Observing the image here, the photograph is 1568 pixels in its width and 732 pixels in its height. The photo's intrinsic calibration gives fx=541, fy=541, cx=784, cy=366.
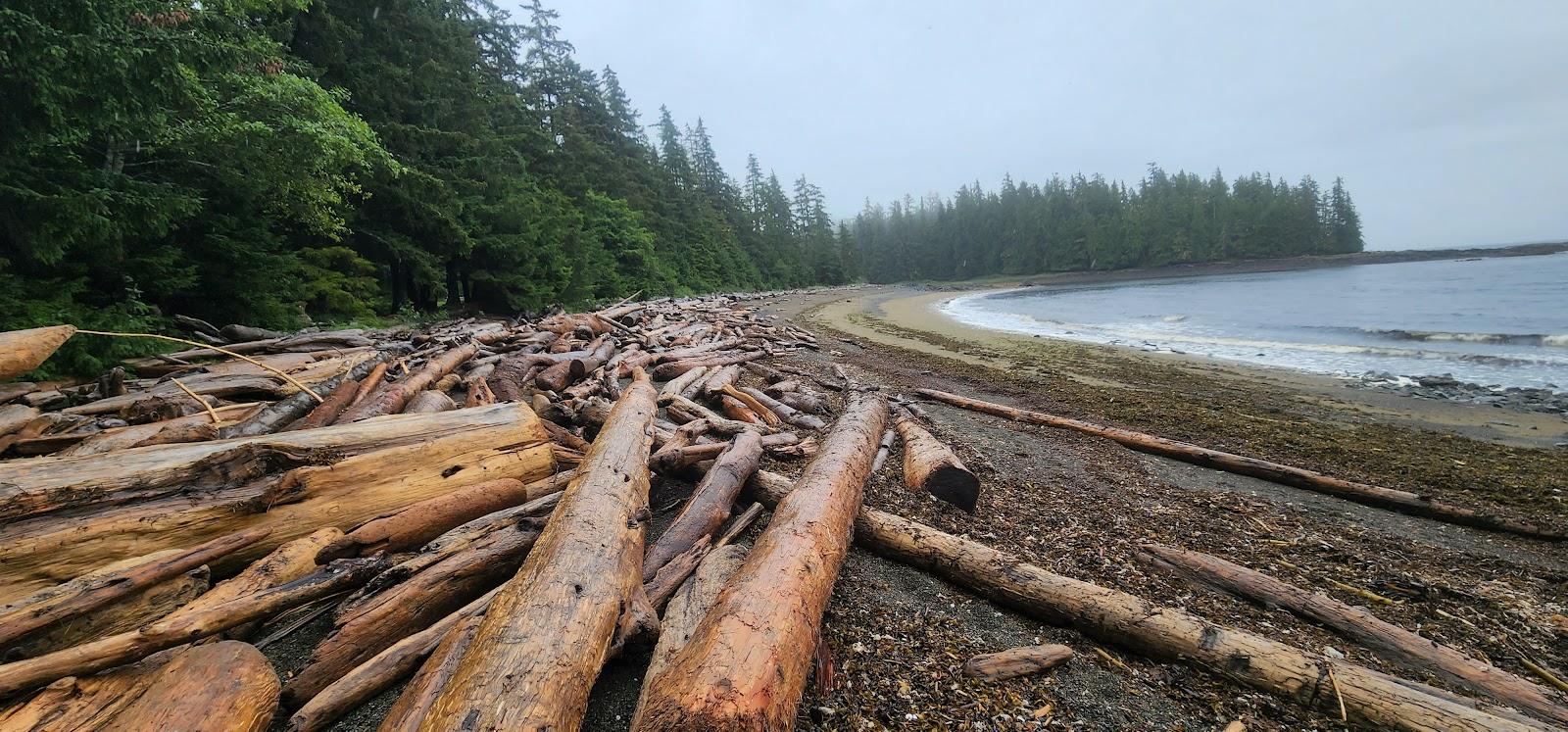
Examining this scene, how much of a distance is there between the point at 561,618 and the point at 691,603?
0.67 m

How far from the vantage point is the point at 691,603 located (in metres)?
2.58

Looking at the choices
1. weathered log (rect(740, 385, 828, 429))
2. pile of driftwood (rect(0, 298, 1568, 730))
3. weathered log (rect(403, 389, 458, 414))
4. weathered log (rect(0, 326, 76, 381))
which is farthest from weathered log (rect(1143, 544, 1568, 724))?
weathered log (rect(0, 326, 76, 381))

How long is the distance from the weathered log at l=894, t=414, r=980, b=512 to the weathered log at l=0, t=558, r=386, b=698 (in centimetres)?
355

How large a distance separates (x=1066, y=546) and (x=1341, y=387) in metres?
11.7

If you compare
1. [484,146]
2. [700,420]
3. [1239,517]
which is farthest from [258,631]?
[484,146]

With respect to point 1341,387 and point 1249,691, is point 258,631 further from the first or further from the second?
point 1341,387

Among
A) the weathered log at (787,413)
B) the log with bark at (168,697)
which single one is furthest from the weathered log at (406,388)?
the weathered log at (787,413)

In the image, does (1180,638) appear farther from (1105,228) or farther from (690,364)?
(1105,228)

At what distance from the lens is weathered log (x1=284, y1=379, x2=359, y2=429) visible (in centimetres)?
460

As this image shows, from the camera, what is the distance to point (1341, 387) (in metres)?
10.9

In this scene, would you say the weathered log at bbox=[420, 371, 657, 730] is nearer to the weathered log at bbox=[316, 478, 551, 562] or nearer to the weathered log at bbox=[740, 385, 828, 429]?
the weathered log at bbox=[316, 478, 551, 562]

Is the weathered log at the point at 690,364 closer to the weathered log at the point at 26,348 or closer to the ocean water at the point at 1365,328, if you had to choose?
the weathered log at the point at 26,348

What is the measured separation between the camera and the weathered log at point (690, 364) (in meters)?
8.62

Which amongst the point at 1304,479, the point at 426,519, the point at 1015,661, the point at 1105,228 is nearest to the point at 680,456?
the point at 426,519
